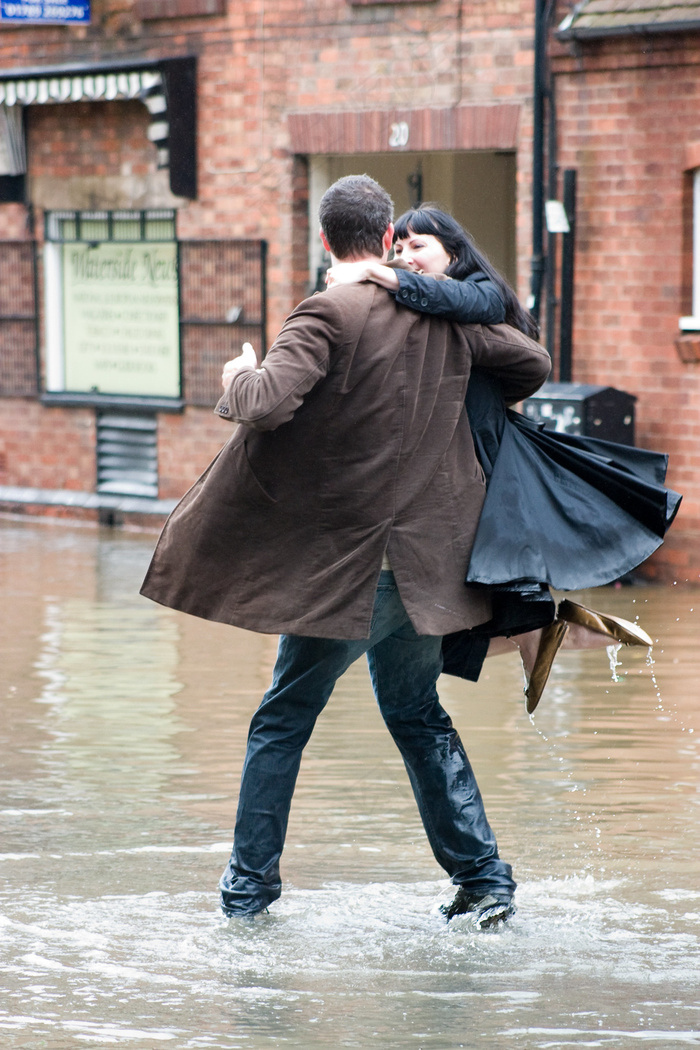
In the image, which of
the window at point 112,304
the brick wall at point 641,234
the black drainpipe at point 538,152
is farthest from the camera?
the window at point 112,304

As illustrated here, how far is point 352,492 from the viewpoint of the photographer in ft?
14.3

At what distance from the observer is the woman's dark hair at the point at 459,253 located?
461 cm

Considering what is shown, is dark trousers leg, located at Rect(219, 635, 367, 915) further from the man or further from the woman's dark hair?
the woman's dark hair

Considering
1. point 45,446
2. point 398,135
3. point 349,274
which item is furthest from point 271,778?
point 45,446

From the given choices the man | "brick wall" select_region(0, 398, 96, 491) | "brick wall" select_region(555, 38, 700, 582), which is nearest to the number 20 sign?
"brick wall" select_region(555, 38, 700, 582)

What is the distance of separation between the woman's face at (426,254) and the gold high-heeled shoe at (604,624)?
0.94 meters

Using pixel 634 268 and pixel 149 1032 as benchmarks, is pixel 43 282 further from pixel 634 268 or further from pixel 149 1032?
pixel 149 1032

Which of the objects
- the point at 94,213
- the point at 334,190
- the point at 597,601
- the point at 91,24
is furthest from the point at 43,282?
the point at 334,190

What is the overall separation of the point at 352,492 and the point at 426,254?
706 mm

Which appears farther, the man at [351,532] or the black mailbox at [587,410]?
the black mailbox at [587,410]

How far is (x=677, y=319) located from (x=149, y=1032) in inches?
303

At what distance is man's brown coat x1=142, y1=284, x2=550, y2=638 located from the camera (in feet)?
14.2

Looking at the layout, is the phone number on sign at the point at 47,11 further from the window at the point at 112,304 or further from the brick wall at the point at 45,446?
the brick wall at the point at 45,446

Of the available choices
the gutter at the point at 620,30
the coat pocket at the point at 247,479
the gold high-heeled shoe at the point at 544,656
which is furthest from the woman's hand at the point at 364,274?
the gutter at the point at 620,30
